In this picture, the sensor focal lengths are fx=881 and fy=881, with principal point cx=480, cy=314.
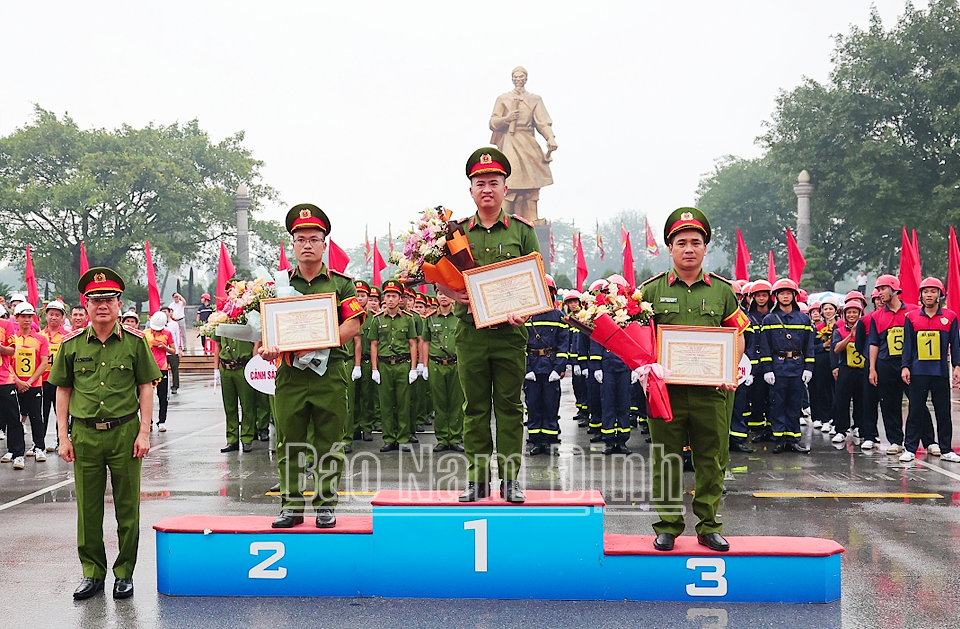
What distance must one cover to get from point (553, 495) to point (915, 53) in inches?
1294

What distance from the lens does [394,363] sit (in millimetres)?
11641

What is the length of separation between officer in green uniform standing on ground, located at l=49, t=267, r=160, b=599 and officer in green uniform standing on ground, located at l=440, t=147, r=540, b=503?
2.01 metres

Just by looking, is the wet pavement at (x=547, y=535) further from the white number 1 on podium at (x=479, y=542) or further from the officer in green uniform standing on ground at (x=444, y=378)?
the officer in green uniform standing on ground at (x=444, y=378)

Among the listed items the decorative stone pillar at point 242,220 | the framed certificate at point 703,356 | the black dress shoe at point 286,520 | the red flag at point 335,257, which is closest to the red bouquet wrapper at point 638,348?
the framed certificate at point 703,356

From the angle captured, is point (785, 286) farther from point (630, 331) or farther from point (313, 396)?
point (313, 396)

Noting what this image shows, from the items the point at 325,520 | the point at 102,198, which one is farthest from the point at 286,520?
the point at 102,198

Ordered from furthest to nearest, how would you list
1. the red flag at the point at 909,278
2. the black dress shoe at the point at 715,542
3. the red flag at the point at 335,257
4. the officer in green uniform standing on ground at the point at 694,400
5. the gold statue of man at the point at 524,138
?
the gold statue of man at the point at 524,138 → the red flag at the point at 335,257 → the red flag at the point at 909,278 → the officer in green uniform standing on ground at the point at 694,400 → the black dress shoe at the point at 715,542

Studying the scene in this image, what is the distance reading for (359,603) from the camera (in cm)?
529

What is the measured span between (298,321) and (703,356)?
2508mm

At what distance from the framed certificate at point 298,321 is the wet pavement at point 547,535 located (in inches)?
54.7

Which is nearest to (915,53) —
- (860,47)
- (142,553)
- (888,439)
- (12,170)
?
(860,47)

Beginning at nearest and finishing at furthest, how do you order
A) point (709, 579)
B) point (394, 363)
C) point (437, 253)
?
point (709, 579) < point (437, 253) < point (394, 363)

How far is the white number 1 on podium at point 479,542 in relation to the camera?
525cm

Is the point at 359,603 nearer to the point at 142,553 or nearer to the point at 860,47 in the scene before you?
the point at 142,553
